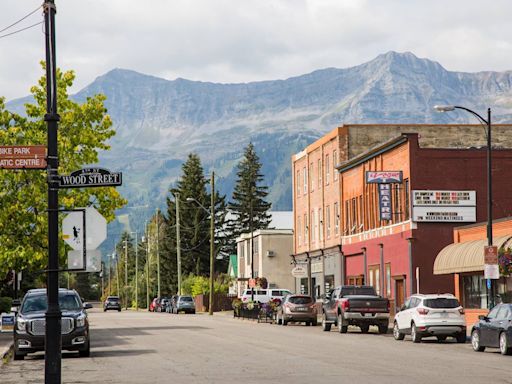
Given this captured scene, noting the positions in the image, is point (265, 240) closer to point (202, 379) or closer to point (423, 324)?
point (423, 324)

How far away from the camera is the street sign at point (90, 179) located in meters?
15.0

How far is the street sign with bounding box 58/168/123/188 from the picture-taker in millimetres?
14953

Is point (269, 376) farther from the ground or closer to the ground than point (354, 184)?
closer to the ground

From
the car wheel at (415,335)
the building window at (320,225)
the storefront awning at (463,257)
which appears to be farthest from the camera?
the building window at (320,225)

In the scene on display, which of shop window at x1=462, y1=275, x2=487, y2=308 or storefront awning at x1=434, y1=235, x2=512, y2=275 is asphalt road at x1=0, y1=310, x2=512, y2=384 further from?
shop window at x1=462, y1=275, x2=487, y2=308

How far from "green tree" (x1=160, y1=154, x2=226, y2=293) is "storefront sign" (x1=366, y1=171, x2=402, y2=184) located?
70.5m

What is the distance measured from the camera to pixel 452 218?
54.2 m

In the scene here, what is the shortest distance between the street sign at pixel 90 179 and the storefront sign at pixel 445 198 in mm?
40267

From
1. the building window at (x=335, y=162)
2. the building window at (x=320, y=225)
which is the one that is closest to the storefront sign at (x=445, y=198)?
the building window at (x=335, y=162)

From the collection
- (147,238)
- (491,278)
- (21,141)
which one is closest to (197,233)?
(147,238)

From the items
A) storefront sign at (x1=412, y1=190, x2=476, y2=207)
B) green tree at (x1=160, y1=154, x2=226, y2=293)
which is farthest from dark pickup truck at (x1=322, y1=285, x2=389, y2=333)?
green tree at (x1=160, y1=154, x2=226, y2=293)

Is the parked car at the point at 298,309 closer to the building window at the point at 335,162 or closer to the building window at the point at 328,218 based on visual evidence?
the building window at the point at 335,162

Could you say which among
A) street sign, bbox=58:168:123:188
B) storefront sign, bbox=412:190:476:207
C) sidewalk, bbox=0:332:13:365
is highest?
storefront sign, bbox=412:190:476:207

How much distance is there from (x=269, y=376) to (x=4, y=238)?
25.3 metres
